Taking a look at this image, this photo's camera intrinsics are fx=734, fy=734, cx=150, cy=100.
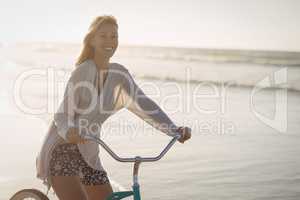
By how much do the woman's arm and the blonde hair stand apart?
0.26 m

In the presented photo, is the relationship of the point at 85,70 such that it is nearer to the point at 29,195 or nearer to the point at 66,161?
the point at 66,161

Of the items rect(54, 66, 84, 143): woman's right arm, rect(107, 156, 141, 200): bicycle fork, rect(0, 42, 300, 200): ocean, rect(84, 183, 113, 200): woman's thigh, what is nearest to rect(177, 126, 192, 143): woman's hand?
rect(107, 156, 141, 200): bicycle fork

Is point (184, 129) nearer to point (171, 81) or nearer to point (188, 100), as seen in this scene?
point (188, 100)

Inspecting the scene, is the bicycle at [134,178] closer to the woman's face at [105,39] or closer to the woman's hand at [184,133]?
the woman's hand at [184,133]

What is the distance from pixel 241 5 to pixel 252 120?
32.5m

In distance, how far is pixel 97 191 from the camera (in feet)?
14.8

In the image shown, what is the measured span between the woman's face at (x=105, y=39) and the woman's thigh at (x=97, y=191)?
0.80 meters

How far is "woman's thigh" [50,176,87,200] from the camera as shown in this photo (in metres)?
4.38

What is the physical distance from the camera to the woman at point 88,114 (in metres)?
4.32

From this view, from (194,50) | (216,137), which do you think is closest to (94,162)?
(216,137)

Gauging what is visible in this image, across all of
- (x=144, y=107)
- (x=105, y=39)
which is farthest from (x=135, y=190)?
(x=105, y=39)

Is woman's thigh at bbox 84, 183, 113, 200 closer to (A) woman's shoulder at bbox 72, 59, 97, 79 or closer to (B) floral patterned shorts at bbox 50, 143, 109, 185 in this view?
(B) floral patterned shorts at bbox 50, 143, 109, 185

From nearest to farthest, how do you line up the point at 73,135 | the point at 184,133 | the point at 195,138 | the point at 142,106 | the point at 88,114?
the point at 73,135
the point at 88,114
the point at 184,133
the point at 142,106
the point at 195,138

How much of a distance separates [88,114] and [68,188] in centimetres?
46
